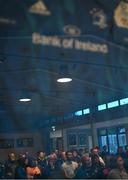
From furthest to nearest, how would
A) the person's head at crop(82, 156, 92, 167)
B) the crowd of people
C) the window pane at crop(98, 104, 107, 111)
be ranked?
the window pane at crop(98, 104, 107, 111) → the person's head at crop(82, 156, 92, 167) → the crowd of people

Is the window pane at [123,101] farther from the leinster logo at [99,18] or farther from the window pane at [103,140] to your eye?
the leinster logo at [99,18]

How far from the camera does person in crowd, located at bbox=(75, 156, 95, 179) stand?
442 cm

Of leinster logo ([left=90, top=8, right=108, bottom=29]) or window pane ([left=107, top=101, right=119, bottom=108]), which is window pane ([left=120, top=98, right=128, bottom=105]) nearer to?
window pane ([left=107, top=101, right=119, bottom=108])

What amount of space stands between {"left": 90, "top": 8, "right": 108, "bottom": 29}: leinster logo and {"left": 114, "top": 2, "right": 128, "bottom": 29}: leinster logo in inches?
3.6

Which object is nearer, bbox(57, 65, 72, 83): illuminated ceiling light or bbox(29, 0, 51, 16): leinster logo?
bbox(29, 0, 51, 16): leinster logo

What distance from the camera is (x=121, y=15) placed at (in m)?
1.93

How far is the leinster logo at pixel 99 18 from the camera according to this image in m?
1.77

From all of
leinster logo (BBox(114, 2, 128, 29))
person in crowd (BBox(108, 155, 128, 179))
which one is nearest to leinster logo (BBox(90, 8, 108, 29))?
leinster logo (BBox(114, 2, 128, 29))

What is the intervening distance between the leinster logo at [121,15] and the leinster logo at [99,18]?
9cm

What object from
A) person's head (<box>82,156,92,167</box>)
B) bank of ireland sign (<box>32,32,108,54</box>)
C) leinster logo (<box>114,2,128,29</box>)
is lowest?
person's head (<box>82,156,92,167</box>)

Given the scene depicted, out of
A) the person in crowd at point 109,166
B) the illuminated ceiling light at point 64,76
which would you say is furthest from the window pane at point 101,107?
the person in crowd at point 109,166

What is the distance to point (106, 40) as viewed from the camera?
1.83 m

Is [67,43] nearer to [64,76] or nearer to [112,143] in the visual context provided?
[64,76]

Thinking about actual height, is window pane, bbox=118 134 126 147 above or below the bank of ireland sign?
below
